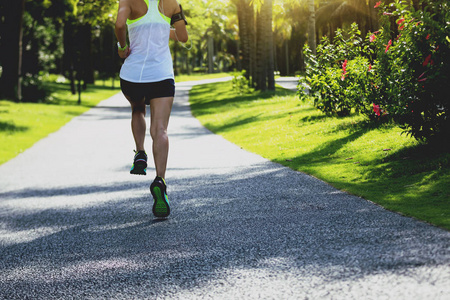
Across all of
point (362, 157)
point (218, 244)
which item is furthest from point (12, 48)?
point (218, 244)

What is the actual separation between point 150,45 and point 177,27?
1.21 ft

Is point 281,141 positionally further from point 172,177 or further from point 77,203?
point 77,203

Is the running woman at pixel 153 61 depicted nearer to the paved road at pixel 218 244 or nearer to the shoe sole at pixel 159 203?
the shoe sole at pixel 159 203

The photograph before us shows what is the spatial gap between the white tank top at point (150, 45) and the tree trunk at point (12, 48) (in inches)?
1011

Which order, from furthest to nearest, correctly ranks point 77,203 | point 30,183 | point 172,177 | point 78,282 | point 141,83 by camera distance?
point 30,183 < point 172,177 < point 77,203 < point 141,83 < point 78,282

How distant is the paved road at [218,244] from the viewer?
11.0 ft

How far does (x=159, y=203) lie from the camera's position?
16.8 feet

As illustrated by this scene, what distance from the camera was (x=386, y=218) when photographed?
4.70 m

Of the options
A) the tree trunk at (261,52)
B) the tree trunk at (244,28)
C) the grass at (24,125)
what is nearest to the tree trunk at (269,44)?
the tree trunk at (261,52)

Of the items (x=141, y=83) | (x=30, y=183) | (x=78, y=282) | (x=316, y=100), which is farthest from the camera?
(x=316, y=100)

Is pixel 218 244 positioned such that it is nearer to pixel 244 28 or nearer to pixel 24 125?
pixel 24 125

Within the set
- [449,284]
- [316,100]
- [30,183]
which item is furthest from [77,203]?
[316,100]

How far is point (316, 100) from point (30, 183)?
7590mm

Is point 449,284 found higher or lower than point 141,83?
lower
